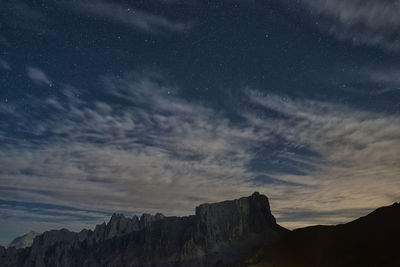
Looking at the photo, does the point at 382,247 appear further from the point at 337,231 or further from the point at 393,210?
the point at 337,231

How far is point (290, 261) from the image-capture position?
196000 mm

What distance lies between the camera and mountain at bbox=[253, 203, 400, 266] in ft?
441

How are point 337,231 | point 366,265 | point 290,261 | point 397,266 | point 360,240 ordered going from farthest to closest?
point 290,261, point 337,231, point 360,240, point 366,265, point 397,266

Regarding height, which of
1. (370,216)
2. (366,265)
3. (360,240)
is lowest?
(366,265)

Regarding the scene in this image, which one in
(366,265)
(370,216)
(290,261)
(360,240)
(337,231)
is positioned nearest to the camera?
(366,265)

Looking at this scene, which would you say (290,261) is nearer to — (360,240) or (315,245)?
(315,245)

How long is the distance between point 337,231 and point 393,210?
34841 millimetres

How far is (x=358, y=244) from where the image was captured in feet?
508

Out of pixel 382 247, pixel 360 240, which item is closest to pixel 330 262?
pixel 360 240

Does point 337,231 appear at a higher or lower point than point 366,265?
higher

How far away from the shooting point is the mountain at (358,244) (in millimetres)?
134500

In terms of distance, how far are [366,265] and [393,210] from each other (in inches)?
1641

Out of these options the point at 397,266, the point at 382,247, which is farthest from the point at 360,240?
the point at 397,266

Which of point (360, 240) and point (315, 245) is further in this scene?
point (315, 245)
